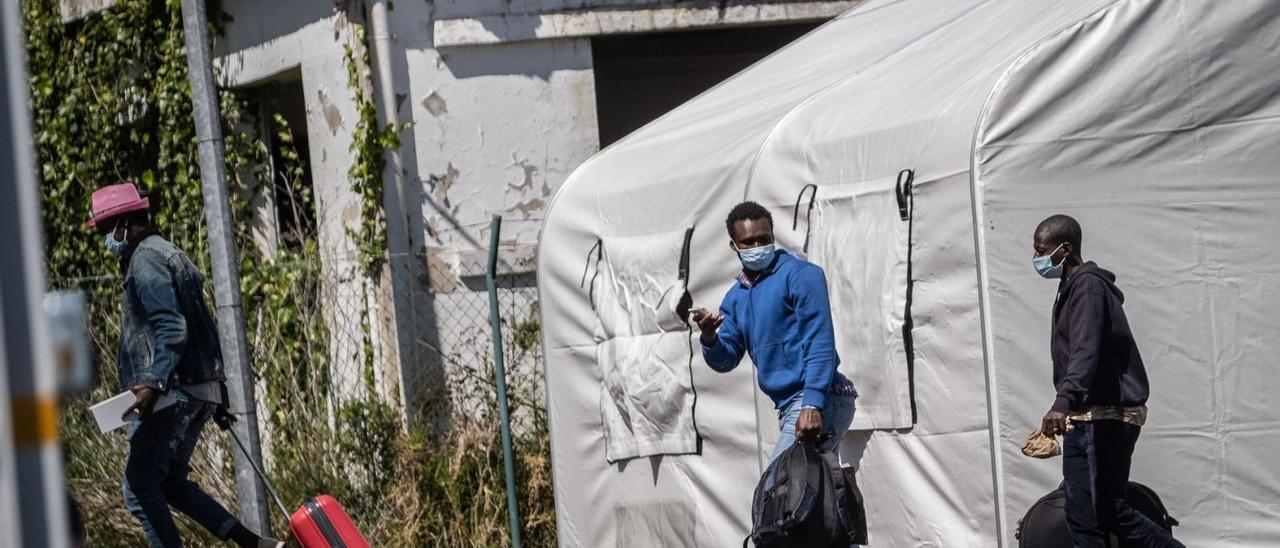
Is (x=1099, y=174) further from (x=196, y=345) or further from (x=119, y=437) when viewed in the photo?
(x=119, y=437)

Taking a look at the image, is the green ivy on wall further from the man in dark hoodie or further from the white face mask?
the man in dark hoodie

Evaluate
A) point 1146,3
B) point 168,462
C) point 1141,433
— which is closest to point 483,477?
point 168,462

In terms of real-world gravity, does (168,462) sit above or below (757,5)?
below

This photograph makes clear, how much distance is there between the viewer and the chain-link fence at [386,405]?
9.33 m

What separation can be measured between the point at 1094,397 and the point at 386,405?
5081mm

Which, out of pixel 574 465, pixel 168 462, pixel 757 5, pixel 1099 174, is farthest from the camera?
pixel 757 5

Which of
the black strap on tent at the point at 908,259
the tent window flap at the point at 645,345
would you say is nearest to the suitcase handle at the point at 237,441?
the tent window flap at the point at 645,345

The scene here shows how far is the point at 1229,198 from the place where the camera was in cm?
646

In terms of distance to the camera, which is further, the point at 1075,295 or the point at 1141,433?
the point at 1141,433

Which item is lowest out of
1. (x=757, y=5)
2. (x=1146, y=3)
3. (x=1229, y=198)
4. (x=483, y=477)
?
(x=483, y=477)

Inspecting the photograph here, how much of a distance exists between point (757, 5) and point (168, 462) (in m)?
5.39

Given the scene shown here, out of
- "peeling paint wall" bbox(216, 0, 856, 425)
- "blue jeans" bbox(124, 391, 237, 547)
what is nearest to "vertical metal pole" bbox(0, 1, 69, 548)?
"blue jeans" bbox(124, 391, 237, 547)

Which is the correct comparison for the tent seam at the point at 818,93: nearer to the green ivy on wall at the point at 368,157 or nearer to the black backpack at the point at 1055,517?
the black backpack at the point at 1055,517

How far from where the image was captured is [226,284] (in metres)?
8.23
